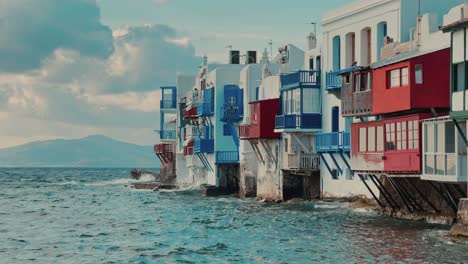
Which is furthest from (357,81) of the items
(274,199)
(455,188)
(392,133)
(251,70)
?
(251,70)

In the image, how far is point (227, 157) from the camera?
83.1 metres

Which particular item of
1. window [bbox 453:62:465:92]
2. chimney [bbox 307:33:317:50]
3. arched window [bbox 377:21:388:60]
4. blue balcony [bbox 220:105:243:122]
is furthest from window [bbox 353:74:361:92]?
blue balcony [bbox 220:105:243:122]

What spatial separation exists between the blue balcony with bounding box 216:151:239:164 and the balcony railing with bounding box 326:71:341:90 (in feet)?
73.0

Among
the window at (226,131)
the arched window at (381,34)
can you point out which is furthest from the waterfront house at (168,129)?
the arched window at (381,34)

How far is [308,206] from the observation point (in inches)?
2391

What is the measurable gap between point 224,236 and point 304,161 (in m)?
18.1

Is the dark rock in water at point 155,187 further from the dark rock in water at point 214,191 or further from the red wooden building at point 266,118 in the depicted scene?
the red wooden building at point 266,118

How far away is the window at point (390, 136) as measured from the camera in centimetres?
4670

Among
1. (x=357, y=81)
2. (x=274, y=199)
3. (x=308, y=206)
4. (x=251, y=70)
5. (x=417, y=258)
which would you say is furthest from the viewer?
(x=251, y=70)

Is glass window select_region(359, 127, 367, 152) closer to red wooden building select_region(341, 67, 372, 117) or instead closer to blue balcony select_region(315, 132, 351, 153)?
red wooden building select_region(341, 67, 372, 117)

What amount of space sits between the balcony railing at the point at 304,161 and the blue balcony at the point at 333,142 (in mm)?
1566

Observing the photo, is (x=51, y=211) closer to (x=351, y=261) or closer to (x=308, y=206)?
(x=308, y=206)

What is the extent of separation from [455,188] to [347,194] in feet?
54.9

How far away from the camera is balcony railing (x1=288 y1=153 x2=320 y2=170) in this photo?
63750mm
